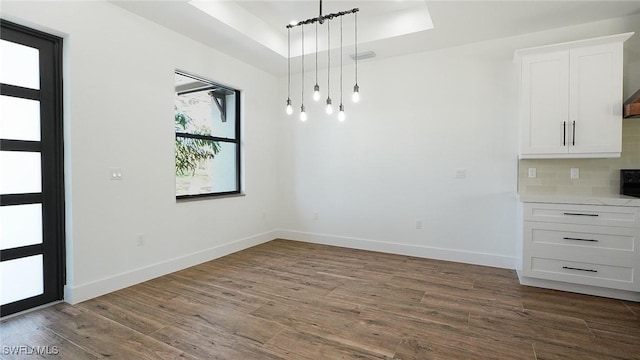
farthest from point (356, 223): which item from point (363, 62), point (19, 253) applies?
point (19, 253)

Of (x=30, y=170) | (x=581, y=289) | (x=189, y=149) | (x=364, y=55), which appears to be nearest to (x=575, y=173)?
(x=581, y=289)

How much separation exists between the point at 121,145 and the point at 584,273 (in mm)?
4615

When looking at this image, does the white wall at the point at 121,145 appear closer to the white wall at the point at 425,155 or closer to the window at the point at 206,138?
the window at the point at 206,138

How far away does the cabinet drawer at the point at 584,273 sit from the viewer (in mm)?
2740

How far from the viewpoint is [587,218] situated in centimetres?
286

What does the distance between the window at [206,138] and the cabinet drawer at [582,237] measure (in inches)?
149

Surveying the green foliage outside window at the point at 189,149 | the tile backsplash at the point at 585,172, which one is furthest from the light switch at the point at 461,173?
the green foliage outside window at the point at 189,149

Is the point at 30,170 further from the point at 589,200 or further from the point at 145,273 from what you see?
the point at 589,200

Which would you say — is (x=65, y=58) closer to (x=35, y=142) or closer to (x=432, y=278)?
(x=35, y=142)

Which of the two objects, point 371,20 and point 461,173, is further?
point 461,173

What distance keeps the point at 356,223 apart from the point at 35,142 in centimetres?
375

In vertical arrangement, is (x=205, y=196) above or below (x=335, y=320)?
above

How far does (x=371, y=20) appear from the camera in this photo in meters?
3.83

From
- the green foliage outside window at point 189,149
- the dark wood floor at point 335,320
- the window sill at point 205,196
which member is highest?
the green foliage outside window at point 189,149
